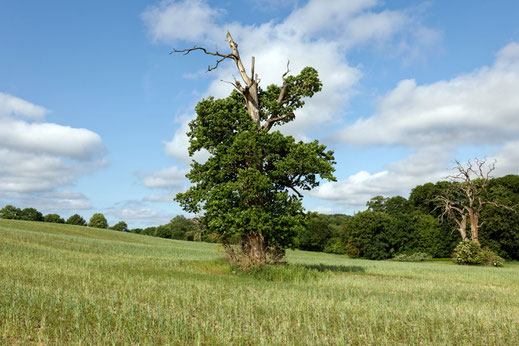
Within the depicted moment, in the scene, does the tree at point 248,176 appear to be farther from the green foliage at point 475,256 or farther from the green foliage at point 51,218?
the green foliage at point 51,218

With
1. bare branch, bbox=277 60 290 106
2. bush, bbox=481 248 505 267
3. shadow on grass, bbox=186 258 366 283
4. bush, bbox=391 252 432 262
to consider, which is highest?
bare branch, bbox=277 60 290 106

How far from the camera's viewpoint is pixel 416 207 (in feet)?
261

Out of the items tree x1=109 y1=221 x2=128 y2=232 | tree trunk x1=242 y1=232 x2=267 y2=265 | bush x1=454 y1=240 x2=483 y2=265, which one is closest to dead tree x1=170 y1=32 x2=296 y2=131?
tree trunk x1=242 y1=232 x2=267 y2=265

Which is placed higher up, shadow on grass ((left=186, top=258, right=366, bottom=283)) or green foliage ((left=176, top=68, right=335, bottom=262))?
green foliage ((left=176, top=68, right=335, bottom=262))

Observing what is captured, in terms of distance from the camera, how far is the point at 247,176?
19.0 metres

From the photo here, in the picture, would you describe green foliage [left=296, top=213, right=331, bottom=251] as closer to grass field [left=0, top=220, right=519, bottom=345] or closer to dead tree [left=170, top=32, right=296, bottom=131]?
dead tree [left=170, top=32, right=296, bottom=131]

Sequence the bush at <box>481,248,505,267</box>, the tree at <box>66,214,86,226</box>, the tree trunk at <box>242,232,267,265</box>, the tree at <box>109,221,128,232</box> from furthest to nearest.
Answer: the tree at <box>109,221,128,232</box>
the tree at <box>66,214,86,226</box>
the bush at <box>481,248,505,267</box>
the tree trunk at <box>242,232,267,265</box>

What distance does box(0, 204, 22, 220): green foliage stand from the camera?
4619 inches

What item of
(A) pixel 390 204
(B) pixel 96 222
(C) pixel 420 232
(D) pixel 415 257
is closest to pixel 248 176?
(D) pixel 415 257

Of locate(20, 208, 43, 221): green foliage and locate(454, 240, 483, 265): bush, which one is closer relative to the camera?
locate(454, 240, 483, 265): bush

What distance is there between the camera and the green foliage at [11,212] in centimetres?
11731

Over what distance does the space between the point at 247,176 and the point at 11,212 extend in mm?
132076

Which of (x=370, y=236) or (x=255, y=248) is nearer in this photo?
(x=255, y=248)

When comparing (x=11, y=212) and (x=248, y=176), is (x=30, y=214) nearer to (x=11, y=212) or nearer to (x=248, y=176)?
(x=11, y=212)
